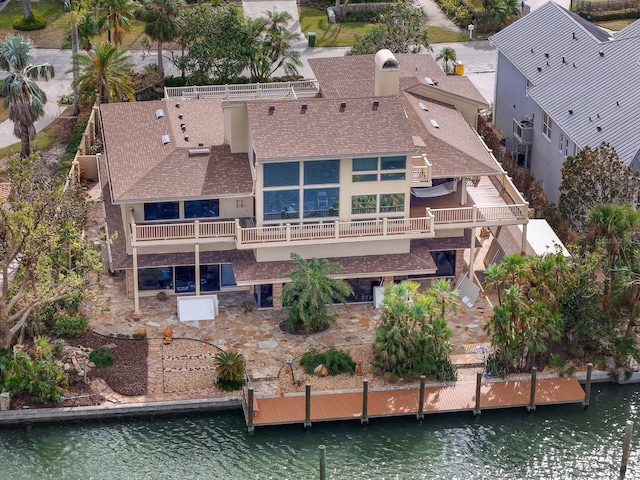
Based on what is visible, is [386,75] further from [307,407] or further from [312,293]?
[307,407]

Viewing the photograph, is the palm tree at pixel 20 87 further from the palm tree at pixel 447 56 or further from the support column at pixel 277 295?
the palm tree at pixel 447 56

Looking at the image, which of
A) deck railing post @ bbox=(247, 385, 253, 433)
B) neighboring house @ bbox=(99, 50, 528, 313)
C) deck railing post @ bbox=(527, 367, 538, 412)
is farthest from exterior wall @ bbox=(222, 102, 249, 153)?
deck railing post @ bbox=(527, 367, 538, 412)

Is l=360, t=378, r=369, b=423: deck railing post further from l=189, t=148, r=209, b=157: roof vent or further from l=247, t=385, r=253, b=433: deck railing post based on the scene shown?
l=189, t=148, r=209, b=157: roof vent

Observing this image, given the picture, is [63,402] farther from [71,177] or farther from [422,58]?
[422,58]

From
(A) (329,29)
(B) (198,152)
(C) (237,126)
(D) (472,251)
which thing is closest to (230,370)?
(B) (198,152)

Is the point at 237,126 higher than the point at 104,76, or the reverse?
the point at 104,76

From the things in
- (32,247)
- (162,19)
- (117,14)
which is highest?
(117,14)

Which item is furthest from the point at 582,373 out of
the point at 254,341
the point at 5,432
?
the point at 5,432
